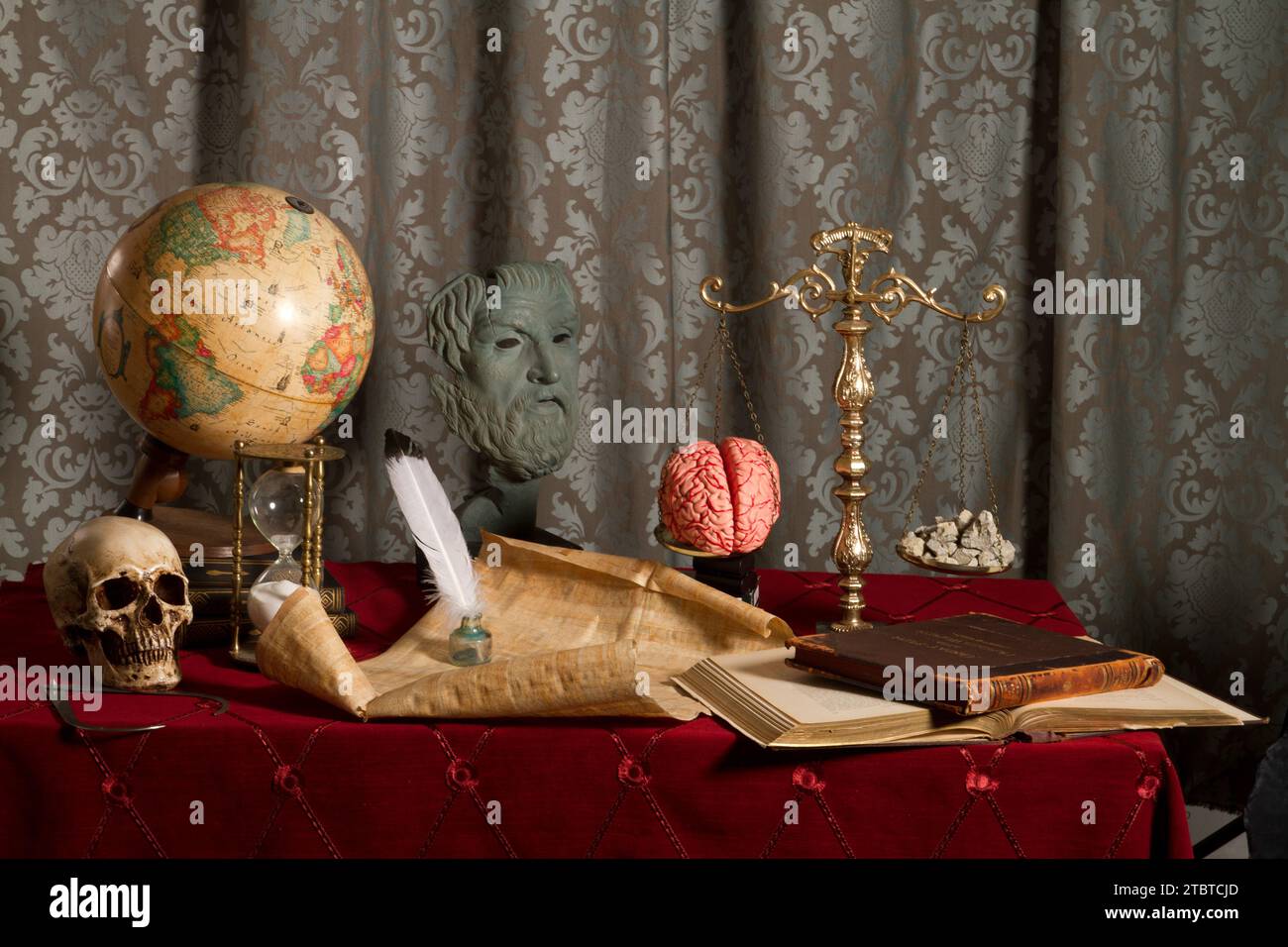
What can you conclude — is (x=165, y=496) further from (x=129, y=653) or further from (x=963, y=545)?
(x=963, y=545)

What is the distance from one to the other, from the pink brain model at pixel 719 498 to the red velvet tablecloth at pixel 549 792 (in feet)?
1.20

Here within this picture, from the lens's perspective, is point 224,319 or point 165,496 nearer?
point 224,319

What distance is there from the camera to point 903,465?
2303 mm

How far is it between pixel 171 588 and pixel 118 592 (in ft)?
0.20

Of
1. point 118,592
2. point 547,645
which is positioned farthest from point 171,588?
point 547,645

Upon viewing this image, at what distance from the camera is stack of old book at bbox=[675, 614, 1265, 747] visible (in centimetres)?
117

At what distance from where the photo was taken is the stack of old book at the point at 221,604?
60.4 inches

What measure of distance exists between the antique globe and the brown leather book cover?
2.68 feet

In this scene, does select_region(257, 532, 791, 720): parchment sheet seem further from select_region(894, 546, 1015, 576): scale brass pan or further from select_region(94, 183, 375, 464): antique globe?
select_region(94, 183, 375, 464): antique globe

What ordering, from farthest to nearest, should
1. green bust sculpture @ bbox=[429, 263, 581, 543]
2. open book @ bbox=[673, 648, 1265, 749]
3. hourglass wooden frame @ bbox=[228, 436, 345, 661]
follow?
green bust sculpture @ bbox=[429, 263, 581, 543] < hourglass wooden frame @ bbox=[228, 436, 345, 661] < open book @ bbox=[673, 648, 1265, 749]

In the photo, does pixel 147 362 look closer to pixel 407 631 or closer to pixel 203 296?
pixel 203 296

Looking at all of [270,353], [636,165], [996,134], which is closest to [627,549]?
[636,165]

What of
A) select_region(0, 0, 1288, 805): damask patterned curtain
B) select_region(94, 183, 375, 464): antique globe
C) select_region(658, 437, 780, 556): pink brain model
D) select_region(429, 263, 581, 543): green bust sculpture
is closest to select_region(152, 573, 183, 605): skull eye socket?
select_region(94, 183, 375, 464): antique globe

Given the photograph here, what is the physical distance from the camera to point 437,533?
5.03 ft
